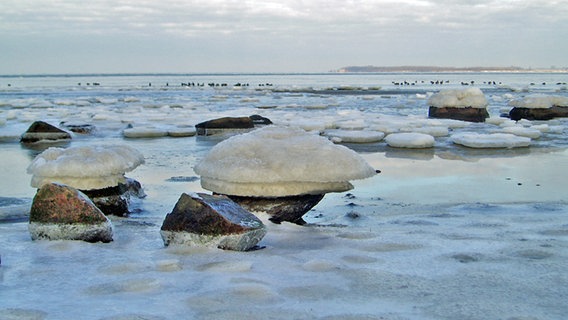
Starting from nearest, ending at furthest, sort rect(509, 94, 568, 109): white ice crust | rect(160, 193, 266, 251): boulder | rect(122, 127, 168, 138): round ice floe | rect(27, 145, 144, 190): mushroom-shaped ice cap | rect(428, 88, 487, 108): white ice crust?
1. rect(160, 193, 266, 251): boulder
2. rect(27, 145, 144, 190): mushroom-shaped ice cap
3. rect(122, 127, 168, 138): round ice floe
4. rect(428, 88, 487, 108): white ice crust
5. rect(509, 94, 568, 109): white ice crust

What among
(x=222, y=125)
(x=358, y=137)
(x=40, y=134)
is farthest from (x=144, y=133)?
(x=358, y=137)

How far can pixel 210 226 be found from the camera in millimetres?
2570

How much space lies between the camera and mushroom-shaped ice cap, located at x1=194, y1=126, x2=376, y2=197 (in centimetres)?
333

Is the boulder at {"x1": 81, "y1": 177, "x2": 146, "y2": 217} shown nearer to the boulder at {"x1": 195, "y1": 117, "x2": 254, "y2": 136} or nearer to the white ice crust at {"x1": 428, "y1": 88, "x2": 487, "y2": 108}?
the boulder at {"x1": 195, "y1": 117, "x2": 254, "y2": 136}

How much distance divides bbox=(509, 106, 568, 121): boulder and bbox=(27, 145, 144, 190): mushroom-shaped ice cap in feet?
32.3

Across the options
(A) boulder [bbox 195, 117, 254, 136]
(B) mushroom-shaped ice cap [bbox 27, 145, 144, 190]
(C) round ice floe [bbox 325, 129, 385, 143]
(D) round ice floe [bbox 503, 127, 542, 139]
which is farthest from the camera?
(A) boulder [bbox 195, 117, 254, 136]

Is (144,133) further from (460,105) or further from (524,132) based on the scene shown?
(460,105)

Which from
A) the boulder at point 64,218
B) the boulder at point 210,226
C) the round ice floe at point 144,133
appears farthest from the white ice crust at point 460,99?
the boulder at point 64,218

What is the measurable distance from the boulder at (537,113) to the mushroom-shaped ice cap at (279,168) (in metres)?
9.29

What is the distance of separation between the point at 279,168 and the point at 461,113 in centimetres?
897

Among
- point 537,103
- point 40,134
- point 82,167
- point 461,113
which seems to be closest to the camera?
point 82,167

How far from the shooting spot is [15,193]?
433 centimetres

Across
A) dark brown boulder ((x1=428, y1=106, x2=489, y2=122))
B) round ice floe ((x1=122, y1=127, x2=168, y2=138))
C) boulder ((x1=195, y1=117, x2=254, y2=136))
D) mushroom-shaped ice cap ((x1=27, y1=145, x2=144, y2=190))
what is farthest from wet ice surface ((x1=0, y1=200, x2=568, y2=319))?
dark brown boulder ((x1=428, y1=106, x2=489, y2=122))

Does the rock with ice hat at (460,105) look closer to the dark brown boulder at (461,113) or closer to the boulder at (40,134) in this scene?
the dark brown boulder at (461,113)
